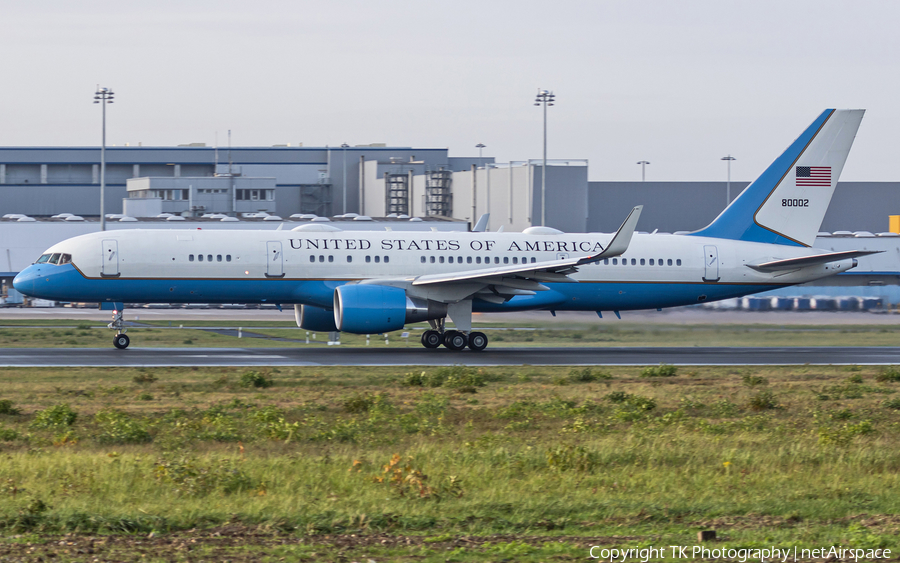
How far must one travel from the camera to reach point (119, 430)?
1524 cm

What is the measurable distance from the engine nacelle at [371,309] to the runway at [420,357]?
976 mm

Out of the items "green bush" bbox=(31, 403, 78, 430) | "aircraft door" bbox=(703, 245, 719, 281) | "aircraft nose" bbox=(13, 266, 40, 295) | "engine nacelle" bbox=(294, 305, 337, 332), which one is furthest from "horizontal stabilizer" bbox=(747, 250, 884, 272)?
"green bush" bbox=(31, 403, 78, 430)

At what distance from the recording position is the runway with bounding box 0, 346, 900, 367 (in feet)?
90.1

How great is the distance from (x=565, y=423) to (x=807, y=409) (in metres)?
5.73

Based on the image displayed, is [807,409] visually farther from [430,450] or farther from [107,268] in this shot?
[107,268]

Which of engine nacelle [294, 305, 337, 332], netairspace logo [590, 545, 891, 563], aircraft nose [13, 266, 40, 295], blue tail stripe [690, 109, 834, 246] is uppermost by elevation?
blue tail stripe [690, 109, 834, 246]

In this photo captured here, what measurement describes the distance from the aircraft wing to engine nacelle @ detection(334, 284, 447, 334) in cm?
103

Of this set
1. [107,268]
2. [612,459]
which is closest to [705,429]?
[612,459]

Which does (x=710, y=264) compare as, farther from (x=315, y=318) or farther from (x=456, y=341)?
(x=315, y=318)

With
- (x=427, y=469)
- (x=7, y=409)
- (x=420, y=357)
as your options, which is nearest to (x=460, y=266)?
(x=420, y=357)

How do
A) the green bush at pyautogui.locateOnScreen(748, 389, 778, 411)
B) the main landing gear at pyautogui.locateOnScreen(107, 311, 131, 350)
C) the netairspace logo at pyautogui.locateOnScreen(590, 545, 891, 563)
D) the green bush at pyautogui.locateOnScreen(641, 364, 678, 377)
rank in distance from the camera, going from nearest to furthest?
the netairspace logo at pyautogui.locateOnScreen(590, 545, 891, 563)
the green bush at pyautogui.locateOnScreen(748, 389, 778, 411)
the green bush at pyautogui.locateOnScreen(641, 364, 678, 377)
the main landing gear at pyautogui.locateOnScreen(107, 311, 131, 350)

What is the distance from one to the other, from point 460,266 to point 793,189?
13066mm

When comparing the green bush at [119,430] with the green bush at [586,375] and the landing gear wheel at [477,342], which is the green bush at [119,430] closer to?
→ the green bush at [586,375]

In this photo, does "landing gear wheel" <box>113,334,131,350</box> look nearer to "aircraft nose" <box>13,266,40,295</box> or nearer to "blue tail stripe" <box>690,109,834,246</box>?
"aircraft nose" <box>13,266,40,295</box>
